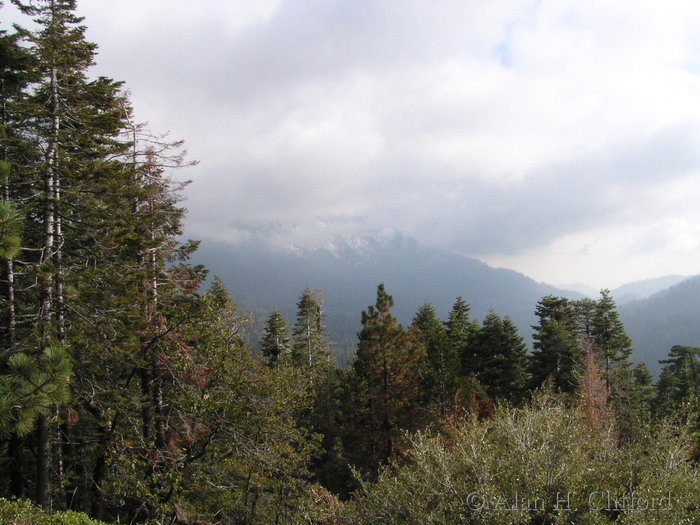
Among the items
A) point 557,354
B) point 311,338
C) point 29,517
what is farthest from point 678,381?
point 29,517

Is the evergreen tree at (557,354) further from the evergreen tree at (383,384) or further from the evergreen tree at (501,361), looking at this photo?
the evergreen tree at (383,384)

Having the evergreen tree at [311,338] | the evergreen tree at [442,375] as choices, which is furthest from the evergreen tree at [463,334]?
the evergreen tree at [311,338]

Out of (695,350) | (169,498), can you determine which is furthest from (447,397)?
(695,350)

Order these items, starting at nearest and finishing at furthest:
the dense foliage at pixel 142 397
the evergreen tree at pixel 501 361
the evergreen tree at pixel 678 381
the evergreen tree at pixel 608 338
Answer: the dense foliage at pixel 142 397
the evergreen tree at pixel 608 338
the evergreen tree at pixel 678 381
the evergreen tree at pixel 501 361

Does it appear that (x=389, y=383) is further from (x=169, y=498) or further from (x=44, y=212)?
(x=44, y=212)

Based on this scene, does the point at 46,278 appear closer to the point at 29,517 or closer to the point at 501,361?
the point at 29,517

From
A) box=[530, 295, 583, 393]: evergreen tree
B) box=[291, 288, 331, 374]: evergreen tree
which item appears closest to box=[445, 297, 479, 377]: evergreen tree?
box=[530, 295, 583, 393]: evergreen tree

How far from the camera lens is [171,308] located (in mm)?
11945

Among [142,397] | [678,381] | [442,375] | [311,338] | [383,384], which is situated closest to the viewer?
[142,397]

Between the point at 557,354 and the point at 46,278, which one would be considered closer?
the point at 46,278

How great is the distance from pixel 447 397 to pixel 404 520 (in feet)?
46.4

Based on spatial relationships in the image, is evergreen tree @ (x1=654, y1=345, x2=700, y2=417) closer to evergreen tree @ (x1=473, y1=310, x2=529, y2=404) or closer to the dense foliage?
evergreen tree @ (x1=473, y1=310, x2=529, y2=404)

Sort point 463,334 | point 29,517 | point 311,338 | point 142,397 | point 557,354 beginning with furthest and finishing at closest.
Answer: point 463,334 < point 311,338 < point 557,354 < point 142,397 < point 29,517

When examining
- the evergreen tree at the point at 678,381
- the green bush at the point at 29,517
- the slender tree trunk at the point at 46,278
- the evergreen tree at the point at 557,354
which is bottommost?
the evergreen tree at the point at 678,381
